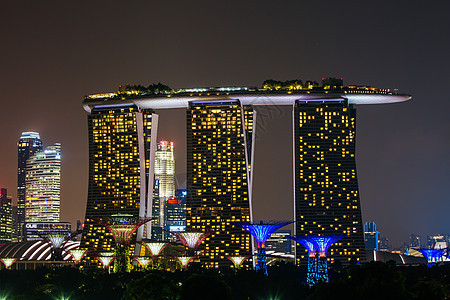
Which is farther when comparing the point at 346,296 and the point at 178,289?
the point at 178,289

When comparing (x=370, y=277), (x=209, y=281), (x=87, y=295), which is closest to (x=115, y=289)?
(x=87, y=295)

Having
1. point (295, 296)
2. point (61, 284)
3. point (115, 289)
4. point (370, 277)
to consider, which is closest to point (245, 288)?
point (295, 296)

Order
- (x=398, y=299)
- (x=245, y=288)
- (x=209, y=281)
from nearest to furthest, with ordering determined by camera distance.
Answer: (x=398, y=299) < (x=209, y=281) < (x=245, y=288)

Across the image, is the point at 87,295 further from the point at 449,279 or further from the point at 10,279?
the point at 449,279

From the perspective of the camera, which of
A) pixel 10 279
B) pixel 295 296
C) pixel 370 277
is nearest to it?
pixel 370 277

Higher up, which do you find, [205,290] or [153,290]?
[153,290]

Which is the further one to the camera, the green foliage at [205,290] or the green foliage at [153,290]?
the green foliage at [205,290]

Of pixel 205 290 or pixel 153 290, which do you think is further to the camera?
pixel 205 290

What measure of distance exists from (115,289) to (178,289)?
50901 millimetres

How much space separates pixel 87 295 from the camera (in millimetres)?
159375

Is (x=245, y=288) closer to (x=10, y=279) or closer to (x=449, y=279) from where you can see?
(x=449, y=279)

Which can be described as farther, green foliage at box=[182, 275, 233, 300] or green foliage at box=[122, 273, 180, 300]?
green foliage at box=[182, 275, 233, 300]

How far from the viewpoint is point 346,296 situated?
107 m

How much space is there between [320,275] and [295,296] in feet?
141
